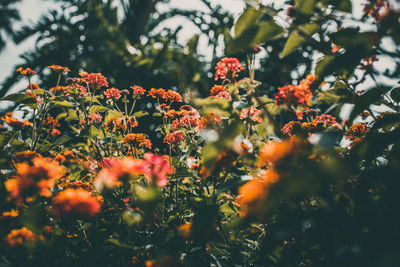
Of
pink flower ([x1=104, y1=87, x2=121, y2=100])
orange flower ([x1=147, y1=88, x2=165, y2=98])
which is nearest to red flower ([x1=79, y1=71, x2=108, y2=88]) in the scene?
pink flower ([x1=104, y1=87, x2=121, y2=100])

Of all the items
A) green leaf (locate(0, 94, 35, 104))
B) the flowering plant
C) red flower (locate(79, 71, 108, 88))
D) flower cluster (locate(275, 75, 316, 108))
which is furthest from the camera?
red flower (locate(79, 71, 108, 88))

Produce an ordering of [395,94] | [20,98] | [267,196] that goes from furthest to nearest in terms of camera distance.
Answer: [20,98], [395,94], [267,196]

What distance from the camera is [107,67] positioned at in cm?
292

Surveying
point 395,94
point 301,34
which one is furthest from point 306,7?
point 395,94

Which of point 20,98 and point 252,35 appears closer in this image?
point 252,35

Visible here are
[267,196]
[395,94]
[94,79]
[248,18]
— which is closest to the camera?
[267,196]

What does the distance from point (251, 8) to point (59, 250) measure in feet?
2.41

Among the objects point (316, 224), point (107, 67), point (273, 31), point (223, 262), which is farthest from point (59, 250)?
point (107, 67)

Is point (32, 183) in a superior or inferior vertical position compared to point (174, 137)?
superior

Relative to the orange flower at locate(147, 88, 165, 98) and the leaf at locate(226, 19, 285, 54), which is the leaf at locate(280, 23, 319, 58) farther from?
the orange flower at locate(147, 88, 165, 98)

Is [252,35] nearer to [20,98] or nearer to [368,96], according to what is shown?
[368,96]

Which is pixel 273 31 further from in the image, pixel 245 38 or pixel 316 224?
pixel 316 224

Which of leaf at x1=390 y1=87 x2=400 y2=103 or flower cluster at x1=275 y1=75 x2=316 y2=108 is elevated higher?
flower cluster at x1=275 y1=75 x2=316 y2=108

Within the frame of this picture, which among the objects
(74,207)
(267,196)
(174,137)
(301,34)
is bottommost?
(174,137)
